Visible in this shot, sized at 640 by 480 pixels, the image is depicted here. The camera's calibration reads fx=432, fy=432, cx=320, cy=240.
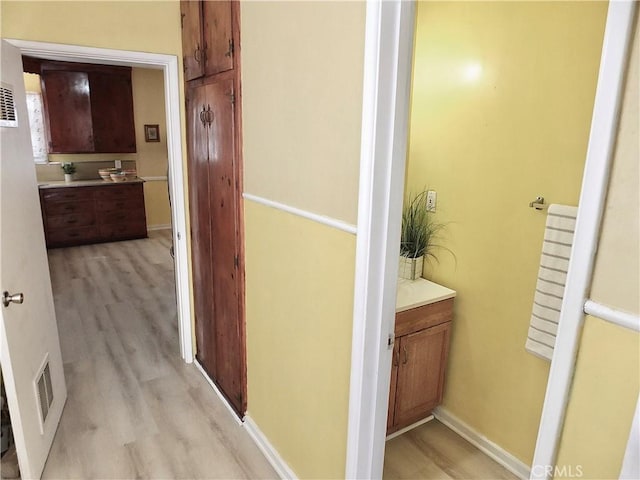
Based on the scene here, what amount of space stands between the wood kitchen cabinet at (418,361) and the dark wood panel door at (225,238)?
2.63 ft

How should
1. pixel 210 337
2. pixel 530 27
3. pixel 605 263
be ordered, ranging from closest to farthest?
pixel 605 263 → pixel 530 27 → pixel 210 337

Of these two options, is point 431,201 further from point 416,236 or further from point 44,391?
point 44,391

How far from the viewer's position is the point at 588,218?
0.82 m

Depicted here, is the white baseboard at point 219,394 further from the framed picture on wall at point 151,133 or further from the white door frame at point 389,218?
the framed picture on wall at point 151,133

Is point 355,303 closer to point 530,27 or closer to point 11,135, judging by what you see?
point 530,27

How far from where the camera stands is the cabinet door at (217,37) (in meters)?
1.97

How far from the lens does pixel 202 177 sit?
245 cm

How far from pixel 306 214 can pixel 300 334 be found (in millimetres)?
496

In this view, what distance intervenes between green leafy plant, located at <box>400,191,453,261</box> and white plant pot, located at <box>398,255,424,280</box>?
23mm

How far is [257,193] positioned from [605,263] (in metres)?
1.38

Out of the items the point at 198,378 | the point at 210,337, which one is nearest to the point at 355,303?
the point at 210,337

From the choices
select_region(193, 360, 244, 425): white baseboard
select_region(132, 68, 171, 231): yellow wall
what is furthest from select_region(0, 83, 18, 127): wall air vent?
select_region(132, 68, 171, 231): yellow wall

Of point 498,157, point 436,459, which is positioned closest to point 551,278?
point 498,157

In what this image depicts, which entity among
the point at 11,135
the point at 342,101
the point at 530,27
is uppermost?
the point at 530,27
